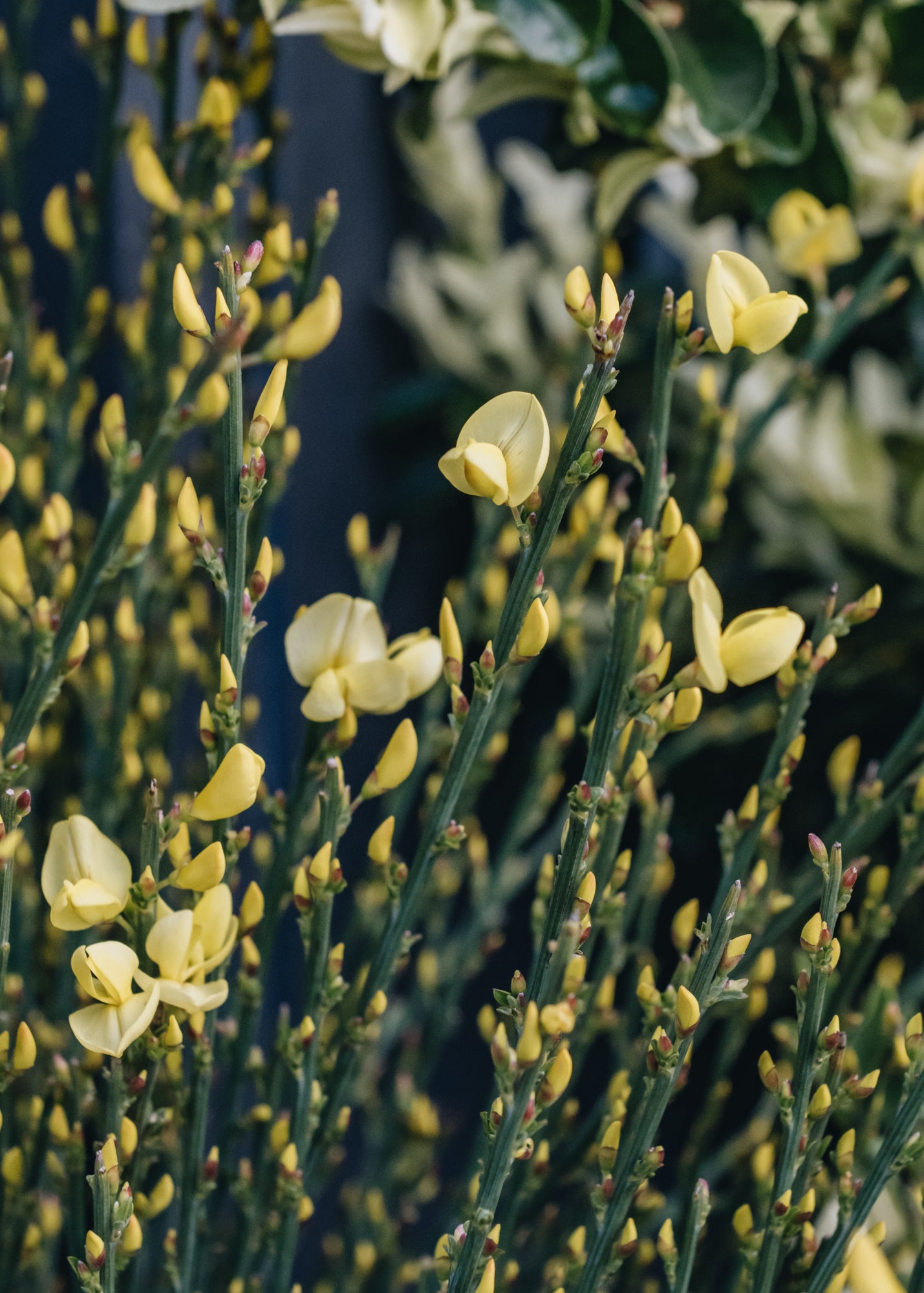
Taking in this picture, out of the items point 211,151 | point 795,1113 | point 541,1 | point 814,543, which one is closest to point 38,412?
point 211,151

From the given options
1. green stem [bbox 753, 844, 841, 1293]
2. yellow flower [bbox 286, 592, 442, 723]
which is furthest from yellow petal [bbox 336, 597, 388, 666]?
green stem [bbox 753, 844, 841, 1293]

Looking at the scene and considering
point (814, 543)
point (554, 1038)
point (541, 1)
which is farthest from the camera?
point (814, 543)

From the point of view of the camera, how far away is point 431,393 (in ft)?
2.13

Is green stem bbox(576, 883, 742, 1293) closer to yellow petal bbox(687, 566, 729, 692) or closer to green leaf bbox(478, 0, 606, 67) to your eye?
yellow petal bbox(687, 566, 729, 692)

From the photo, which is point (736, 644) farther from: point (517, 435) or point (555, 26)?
point (555, 26)

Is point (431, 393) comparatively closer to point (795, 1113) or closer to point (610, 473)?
point (610, 473)

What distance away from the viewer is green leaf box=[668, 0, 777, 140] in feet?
1.01

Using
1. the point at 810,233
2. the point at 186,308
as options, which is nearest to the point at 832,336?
the point at 810,233

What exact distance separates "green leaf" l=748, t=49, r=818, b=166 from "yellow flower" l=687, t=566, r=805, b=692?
201 mm

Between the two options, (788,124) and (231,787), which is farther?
(788,124)

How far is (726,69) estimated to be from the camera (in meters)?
0.32

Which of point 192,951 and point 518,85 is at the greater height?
point 518,85

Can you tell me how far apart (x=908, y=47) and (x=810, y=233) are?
8cm

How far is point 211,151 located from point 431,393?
318 millimetres
